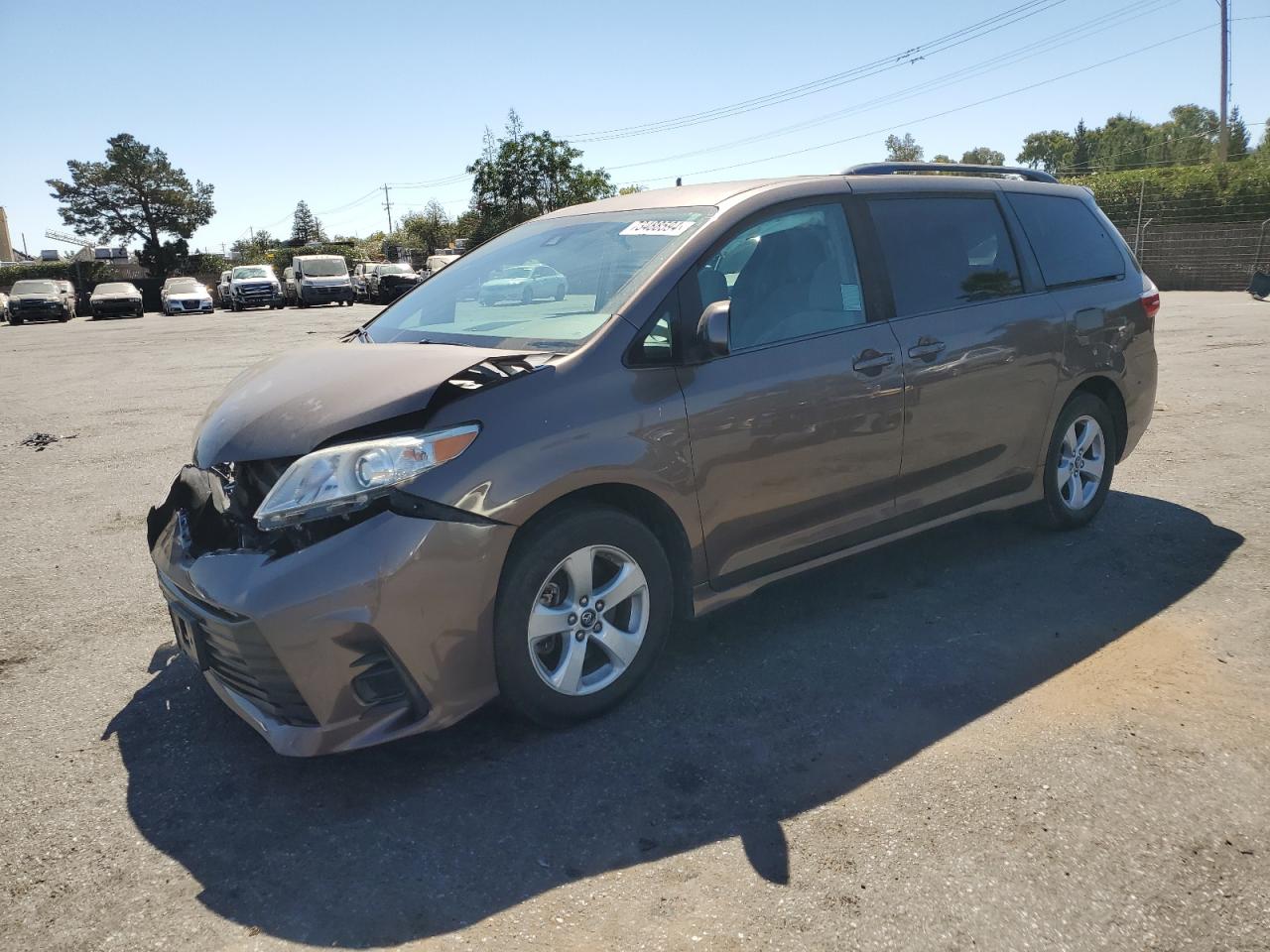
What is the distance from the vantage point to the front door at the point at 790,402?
363cm

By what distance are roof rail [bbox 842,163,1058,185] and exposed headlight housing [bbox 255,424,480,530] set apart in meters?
2.43

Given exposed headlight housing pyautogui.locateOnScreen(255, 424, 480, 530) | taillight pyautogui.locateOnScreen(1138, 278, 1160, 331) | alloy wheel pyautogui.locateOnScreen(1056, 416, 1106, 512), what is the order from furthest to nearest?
taillight pyautogui.locateOnScreen(1138, 278, 1160, 331) < alloy wheel pyautogui.locateOnScreen(1056, 416, 1106, 512) < exposed headlight housing pyautogui.locateOnScreen(255, 424, 480, 530)

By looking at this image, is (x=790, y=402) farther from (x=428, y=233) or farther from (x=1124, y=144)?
(x=1124, y=144)

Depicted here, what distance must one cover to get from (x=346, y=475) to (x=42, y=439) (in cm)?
742

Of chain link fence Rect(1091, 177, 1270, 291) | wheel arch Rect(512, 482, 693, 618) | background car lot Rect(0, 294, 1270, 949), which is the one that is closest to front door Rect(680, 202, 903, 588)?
wheel arch Rect(512, 482, 693, 618)

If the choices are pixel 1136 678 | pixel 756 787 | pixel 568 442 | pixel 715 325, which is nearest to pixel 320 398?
pixel 568 442

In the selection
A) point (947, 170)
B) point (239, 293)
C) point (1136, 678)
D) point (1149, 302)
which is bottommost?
point (1136, 678)

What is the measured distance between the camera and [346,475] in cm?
297

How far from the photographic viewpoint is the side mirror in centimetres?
345

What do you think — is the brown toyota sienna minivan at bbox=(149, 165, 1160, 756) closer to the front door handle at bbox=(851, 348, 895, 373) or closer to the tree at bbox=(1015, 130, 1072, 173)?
the front door handle at bbox=(851, 348, 895, 373)

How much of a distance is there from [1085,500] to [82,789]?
482 cm

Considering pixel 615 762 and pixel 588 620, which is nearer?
pixel 615 762

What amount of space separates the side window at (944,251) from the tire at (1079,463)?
32.6 inches

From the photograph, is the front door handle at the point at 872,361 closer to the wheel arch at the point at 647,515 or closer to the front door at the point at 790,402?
Result: the front door at the point at 790,402
